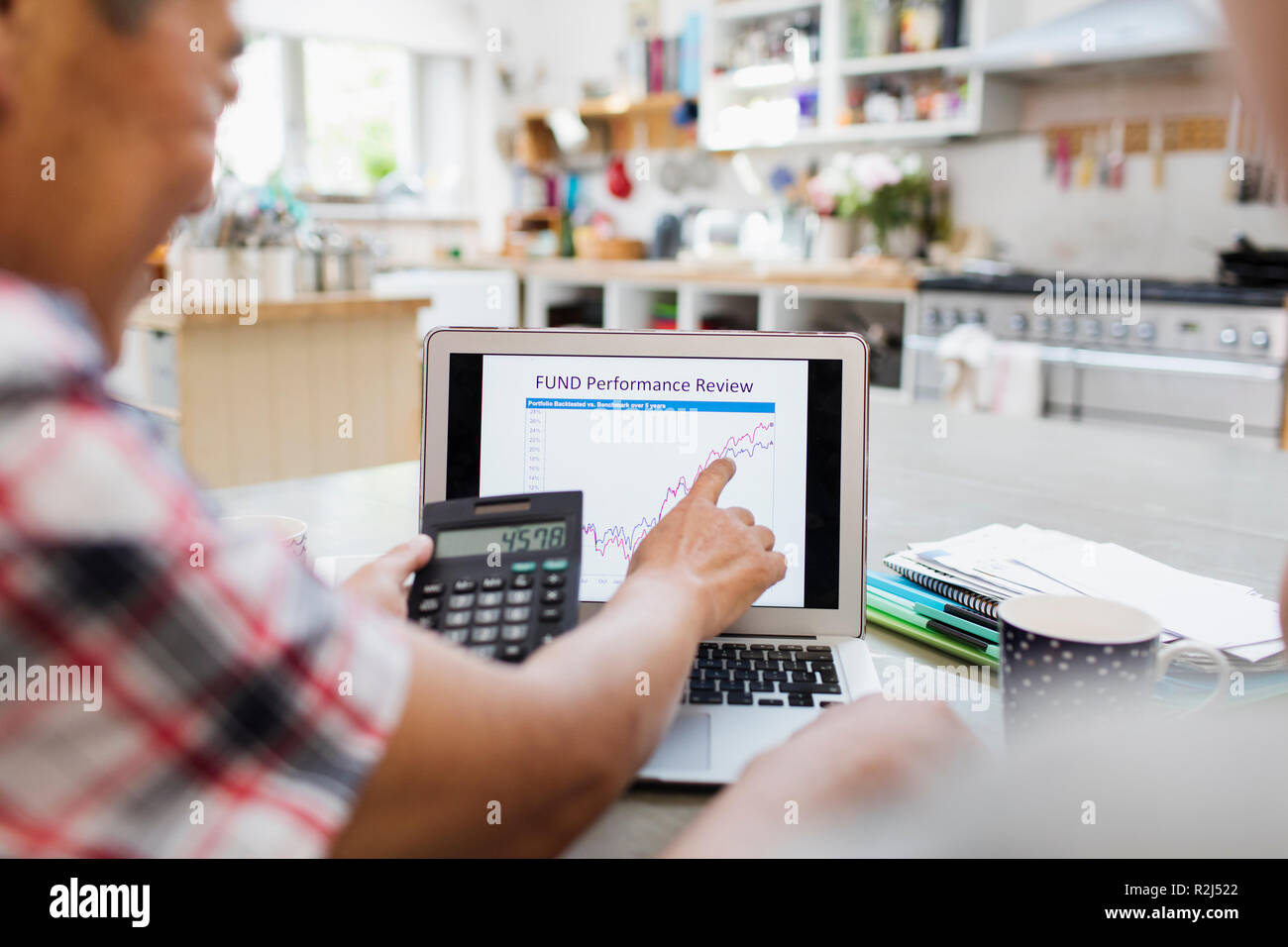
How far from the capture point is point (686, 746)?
67 cm

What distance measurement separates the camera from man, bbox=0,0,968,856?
1.15 feet

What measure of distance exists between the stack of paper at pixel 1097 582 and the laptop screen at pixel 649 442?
0.39 feet

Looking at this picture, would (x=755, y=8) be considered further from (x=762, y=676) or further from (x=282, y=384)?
(x=762, y=676)

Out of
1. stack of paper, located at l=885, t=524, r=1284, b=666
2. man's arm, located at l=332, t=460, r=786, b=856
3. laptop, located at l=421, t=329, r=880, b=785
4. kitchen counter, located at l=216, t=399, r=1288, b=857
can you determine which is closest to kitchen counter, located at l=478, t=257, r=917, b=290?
kitchen counter, located at l=216, t=399, r=1288, b=857

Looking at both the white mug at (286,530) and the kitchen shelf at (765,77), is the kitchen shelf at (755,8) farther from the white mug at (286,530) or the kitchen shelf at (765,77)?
the white mug at (286,530)

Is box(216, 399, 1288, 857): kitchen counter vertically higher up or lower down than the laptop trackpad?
higher up

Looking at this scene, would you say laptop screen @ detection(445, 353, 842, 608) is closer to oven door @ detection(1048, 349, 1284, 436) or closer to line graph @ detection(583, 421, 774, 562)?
line graph @ detection(583, 421, 774, 562)

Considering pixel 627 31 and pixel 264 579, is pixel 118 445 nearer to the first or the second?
pixel 264 579

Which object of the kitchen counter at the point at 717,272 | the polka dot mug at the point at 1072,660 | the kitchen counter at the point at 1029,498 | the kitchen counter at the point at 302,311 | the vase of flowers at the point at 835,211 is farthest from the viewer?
the vase of flowers at the point at 835,211

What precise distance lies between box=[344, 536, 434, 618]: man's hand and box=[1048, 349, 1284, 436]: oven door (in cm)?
272

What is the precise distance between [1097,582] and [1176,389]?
8.41ft

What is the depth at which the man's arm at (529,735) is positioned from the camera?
439 mm

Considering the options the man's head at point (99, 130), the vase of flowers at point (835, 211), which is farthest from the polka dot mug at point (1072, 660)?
the vase of flowers at point (835, 211)
